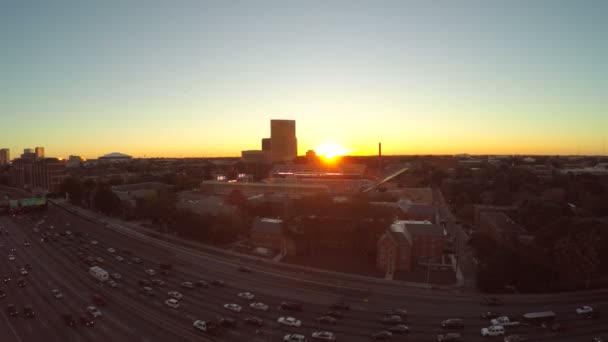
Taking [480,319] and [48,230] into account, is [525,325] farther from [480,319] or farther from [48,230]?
[48,230]

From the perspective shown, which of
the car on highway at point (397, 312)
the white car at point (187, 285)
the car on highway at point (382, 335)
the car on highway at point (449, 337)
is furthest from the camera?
the white car at point (187, 285)

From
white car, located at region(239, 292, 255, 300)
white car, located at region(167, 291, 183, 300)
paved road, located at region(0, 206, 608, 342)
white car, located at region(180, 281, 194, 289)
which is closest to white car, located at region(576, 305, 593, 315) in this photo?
paved road, located at region(0, 206, 608, 342)

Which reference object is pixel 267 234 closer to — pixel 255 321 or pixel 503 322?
pixel 255 321

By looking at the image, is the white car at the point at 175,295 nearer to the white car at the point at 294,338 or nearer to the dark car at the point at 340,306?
the white car at the point at 294,338

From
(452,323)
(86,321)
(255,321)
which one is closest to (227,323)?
(255,321)

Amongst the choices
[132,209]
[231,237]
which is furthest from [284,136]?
[231,237]

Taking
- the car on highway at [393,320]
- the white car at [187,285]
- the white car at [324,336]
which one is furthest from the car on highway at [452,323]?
the white car at [187,285]
